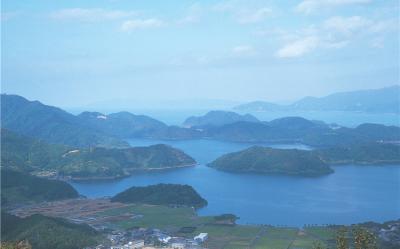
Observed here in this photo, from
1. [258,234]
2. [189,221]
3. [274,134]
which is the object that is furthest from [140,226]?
[274,134]

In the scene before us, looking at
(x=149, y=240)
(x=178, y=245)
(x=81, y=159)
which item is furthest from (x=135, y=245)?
(x=81, y=159)

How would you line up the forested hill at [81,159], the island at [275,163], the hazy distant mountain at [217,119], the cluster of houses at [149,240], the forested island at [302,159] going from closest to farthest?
1. the cluster of houses at [149,240]
2. the forested hill at [81,159]
3. the island at [275,163]
4. the forested island at [302,159]
5. the hazy distant mountain at [217,119]

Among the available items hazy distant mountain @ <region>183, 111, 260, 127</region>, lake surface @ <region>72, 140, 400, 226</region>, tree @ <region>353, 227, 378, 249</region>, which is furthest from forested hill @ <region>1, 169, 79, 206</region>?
hazy distant mountain @ <region>183, 111, 260, 127</region>

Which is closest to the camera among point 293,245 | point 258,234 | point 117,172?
point 293,245

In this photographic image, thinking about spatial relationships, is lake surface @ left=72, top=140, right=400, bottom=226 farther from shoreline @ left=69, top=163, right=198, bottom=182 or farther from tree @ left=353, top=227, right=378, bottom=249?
tree @ left=353, top=227, right=378, bottom=249

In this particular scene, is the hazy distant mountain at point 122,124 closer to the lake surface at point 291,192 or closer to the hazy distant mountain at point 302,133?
the hazy distant mountain at point 302,133

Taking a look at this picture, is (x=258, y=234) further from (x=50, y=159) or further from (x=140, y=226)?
(x=50, y=159)

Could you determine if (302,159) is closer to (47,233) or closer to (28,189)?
(28,189)

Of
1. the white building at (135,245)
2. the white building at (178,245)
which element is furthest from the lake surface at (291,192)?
the white building at (135,245)

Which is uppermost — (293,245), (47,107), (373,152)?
(47,107)
